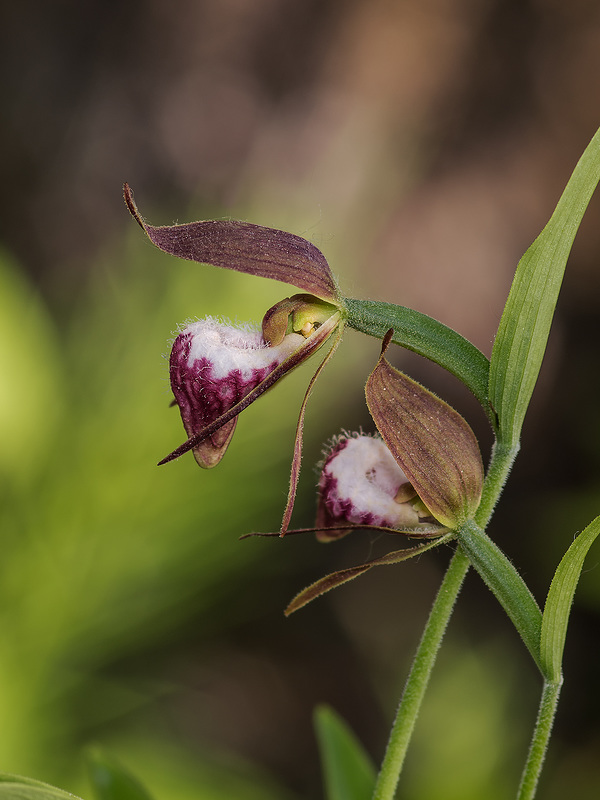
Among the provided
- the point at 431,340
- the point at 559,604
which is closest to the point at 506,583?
the point at 559,604

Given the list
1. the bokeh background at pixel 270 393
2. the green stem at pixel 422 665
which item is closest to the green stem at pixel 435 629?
the green stem at pixel 422 665

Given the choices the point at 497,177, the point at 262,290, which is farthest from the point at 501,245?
the point at 262,290

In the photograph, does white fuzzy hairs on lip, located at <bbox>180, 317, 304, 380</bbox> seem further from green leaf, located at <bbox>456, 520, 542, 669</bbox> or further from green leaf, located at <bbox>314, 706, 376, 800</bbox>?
green leaf, located at <bbox>314, 706, 376, 800</bbox>

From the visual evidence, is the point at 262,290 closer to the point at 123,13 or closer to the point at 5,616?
the point at 5,616

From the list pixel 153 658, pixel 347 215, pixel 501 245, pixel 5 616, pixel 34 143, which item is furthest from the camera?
pixel 34 143

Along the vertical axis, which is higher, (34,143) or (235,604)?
(34,143)
